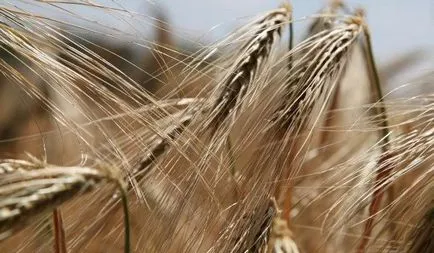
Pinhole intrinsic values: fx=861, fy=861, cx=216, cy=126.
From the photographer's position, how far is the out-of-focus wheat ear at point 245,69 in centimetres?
122

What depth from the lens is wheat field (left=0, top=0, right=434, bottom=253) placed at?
39.9 inches

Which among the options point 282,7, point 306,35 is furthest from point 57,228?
point 306,35

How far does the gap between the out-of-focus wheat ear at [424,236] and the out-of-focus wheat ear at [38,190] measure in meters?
0.43

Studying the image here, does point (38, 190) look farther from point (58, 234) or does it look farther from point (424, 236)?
point (424, 236)

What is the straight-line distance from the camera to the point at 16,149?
2.49 meters

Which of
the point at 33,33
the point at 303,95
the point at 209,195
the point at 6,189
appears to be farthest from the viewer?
the point at 303,95

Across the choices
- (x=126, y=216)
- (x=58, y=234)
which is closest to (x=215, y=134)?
(x=58, y=234)

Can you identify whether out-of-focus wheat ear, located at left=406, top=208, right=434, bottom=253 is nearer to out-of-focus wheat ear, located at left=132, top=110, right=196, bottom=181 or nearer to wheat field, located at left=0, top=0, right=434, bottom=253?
wheat field, located at left=0, top=0, right=434, bottom=253

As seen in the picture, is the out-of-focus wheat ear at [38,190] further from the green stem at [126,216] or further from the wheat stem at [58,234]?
the wheat stem at [58,234]

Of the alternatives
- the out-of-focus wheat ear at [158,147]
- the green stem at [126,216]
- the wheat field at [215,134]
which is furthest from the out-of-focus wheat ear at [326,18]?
the green stem at [126,216]

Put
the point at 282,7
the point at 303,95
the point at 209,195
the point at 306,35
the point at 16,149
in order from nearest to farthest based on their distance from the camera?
the point at 209,195 < the point at 303,95 < the point at 282,7 < the point at 306,35 < the point at 16,149

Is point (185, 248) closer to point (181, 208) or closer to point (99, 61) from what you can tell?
point (181, 208)

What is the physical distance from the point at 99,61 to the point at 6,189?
36 centimetres

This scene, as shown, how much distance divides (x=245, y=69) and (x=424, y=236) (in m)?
0.38
